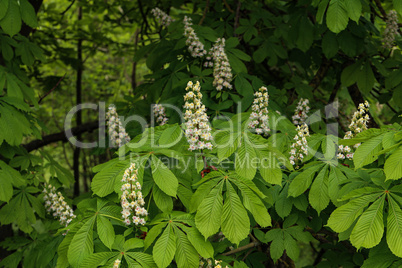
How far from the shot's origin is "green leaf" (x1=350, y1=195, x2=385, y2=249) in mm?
1595

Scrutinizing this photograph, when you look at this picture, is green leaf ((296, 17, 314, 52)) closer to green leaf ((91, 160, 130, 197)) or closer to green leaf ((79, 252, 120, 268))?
green leaf ((91, 160, 130, 197))

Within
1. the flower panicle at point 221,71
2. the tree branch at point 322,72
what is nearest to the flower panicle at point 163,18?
the flower panicle at point 221,71

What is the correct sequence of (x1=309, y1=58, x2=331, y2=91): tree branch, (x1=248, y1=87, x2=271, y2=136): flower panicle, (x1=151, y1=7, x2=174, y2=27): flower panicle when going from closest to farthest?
(x1=248, y1=87, x2=271, y2=136): flower panicle
(x1=151, y1=7, x2=174, y2=27): flower panicle
(x1=309, y1=58, x2=331, y2=91): tree branch

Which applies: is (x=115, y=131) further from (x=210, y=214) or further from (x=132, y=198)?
(x=210, y=214)

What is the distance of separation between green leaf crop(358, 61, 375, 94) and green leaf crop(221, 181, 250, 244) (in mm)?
2533

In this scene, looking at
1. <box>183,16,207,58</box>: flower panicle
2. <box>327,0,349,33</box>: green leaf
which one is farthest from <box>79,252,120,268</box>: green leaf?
<box>327,0,349,33</box>: green leaf

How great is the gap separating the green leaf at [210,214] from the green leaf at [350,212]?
0.54 meters

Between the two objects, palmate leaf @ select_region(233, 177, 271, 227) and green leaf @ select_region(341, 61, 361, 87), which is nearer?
palmate leaf @ select_region(233, 177, 271, 227)

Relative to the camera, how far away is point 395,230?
1.60m

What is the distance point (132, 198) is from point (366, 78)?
2882mm

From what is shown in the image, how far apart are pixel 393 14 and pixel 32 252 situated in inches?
155

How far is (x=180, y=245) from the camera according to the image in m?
1.68

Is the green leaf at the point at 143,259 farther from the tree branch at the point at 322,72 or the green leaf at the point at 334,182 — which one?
the tree branch at the point at 322,72

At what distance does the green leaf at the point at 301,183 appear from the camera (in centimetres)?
200
